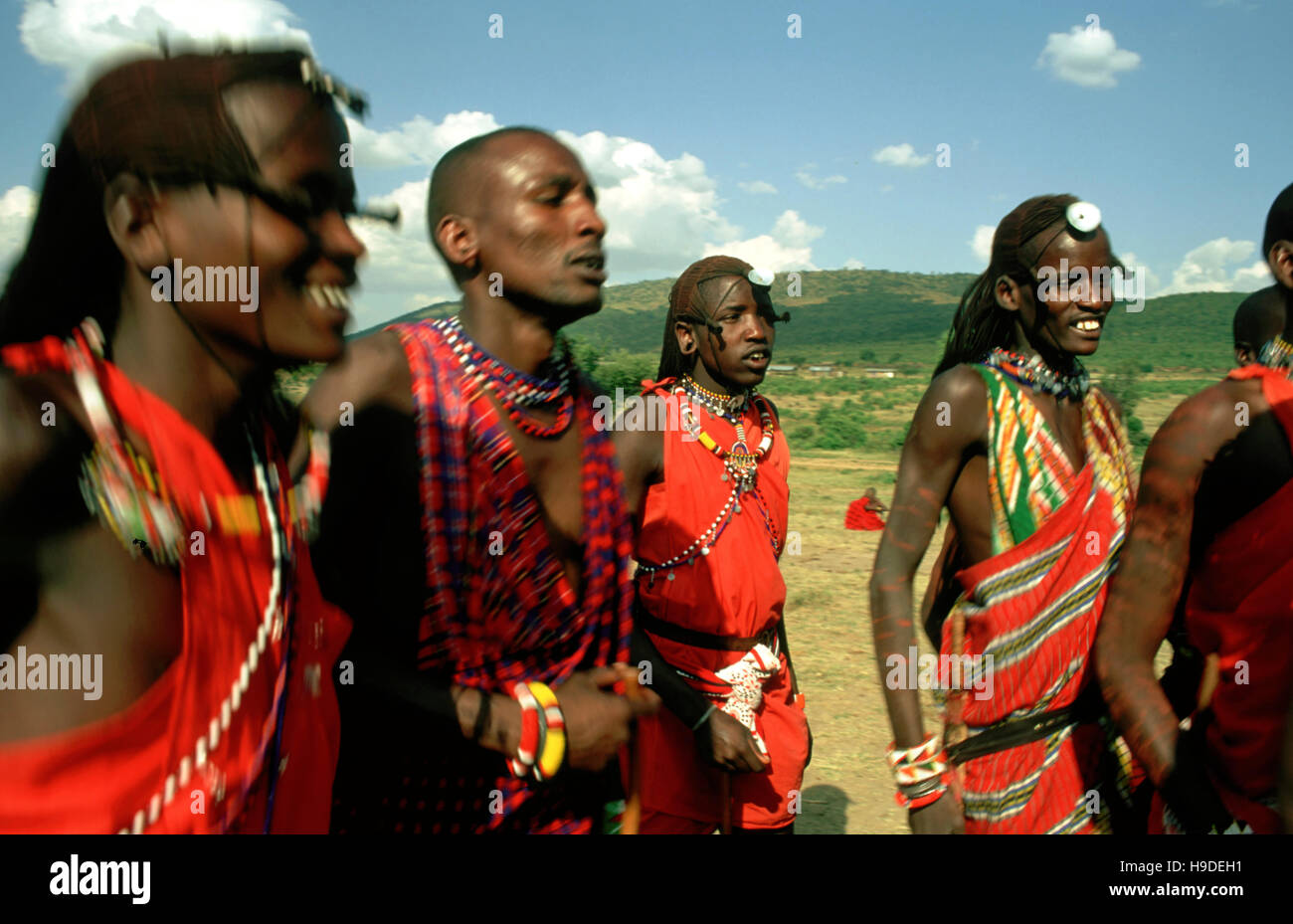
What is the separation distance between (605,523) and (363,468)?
0.53 m

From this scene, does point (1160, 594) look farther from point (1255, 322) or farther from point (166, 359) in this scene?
point (1255, 322)

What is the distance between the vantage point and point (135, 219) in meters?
1.26

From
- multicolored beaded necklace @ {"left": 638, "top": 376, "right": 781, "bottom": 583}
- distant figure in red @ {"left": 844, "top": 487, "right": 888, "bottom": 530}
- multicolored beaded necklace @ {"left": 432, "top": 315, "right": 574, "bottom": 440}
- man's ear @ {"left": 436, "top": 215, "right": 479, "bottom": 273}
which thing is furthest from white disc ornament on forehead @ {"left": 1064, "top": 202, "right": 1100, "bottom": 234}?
distant figure in red @ {"left": 844, "top": 487, "right": 888, "bottom": 530}

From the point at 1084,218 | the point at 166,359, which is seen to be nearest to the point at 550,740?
the point at 166,359

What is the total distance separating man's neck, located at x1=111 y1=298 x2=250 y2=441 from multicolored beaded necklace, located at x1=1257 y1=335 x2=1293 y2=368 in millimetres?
2290

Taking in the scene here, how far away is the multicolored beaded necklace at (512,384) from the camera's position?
184cm

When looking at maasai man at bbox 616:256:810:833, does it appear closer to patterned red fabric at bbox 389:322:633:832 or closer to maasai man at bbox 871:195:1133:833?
maasai man at bbox 871:195:1133:833

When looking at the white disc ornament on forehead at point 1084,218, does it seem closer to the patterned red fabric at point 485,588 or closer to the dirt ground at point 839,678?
the patterned red fabric at point 485,588

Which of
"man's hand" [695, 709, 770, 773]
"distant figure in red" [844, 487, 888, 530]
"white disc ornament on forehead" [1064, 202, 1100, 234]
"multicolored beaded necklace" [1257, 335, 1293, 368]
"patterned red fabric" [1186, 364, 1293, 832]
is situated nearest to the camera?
"patterned red fabric" [1186, 364, 1293, 832]

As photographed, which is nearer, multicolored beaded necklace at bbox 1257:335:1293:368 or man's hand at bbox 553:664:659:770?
man's hand at bbox 553:664:659:770

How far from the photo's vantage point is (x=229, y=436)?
1.43 metres

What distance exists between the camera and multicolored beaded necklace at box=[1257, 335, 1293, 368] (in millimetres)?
2123
